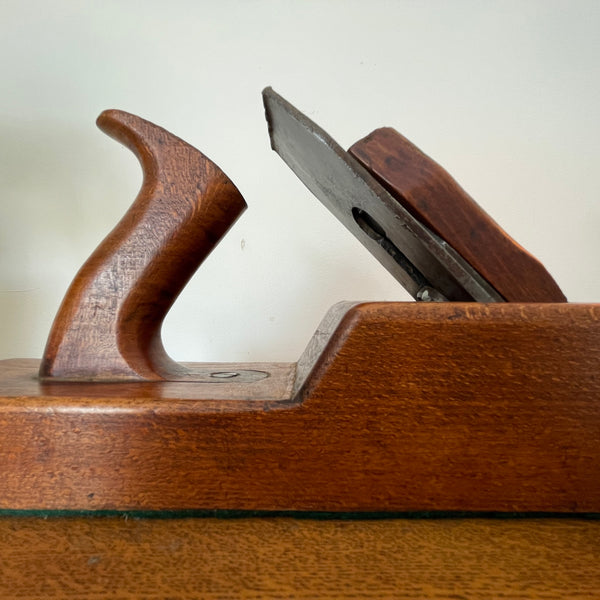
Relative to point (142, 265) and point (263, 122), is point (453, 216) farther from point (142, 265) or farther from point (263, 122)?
point (263, 122)

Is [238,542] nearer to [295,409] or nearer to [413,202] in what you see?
[295,409]

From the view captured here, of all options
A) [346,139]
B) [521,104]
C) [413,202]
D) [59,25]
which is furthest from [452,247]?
[59,25]

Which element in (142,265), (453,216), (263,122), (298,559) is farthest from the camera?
(263,122)

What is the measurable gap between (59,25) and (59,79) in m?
0.14

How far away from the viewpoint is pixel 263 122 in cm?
124

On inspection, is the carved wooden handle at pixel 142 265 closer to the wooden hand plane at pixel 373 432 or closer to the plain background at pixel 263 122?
the wooden hand plane at pixel 373 432

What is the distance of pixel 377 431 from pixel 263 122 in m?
0.99

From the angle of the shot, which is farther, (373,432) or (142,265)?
(142,265)

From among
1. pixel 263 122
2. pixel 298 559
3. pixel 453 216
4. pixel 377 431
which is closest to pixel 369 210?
pixel 453 216

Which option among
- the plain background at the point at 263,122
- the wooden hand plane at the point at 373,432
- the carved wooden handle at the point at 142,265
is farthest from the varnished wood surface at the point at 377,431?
the plain background at the point at 263,122

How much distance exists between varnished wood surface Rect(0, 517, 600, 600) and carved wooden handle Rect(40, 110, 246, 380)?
0.21 meters

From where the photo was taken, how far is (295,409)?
447mm

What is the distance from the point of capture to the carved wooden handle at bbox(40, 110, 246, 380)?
0.61 metres

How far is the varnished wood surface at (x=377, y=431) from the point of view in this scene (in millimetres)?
442
